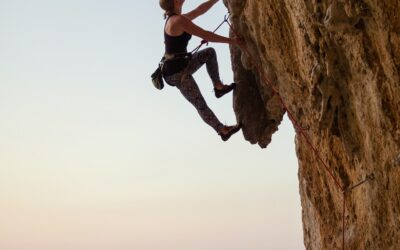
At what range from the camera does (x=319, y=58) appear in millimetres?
7387

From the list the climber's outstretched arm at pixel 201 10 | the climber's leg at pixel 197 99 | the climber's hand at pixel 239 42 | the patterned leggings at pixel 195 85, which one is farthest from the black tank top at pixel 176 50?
the climber's outstretched arm at pixel 201 10

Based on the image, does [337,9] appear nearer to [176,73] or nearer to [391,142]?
[391,142]

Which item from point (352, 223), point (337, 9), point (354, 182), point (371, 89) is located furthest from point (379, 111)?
point (352, 223)

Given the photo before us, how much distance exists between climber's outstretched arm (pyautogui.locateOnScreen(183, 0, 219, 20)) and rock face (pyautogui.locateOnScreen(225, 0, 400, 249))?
45 cm

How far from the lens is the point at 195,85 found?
9.96 metres

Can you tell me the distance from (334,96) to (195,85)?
3.03 metres

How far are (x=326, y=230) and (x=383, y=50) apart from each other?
Answer: 13.0 feet

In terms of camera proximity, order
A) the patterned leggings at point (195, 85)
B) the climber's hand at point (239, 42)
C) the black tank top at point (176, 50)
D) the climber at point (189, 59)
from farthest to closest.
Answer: the patterned leggings at point (195, 85), the climber's hand at point (239, 42), the black tank top at point (176, 50), the climber at point (189, 59)

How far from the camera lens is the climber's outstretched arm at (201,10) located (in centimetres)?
1023

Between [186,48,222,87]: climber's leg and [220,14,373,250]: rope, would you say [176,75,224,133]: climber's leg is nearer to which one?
[186,48,222,87]: climber's leg

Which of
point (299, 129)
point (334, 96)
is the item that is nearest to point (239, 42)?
point (299, 129)

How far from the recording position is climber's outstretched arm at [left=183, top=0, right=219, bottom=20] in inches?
403

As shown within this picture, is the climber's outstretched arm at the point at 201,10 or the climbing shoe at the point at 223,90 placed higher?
the climber's outstretched arm at the point at 201,10

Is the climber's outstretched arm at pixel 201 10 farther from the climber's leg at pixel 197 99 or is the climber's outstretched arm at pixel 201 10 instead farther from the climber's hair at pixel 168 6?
the climber's leg at pixel 197 99
